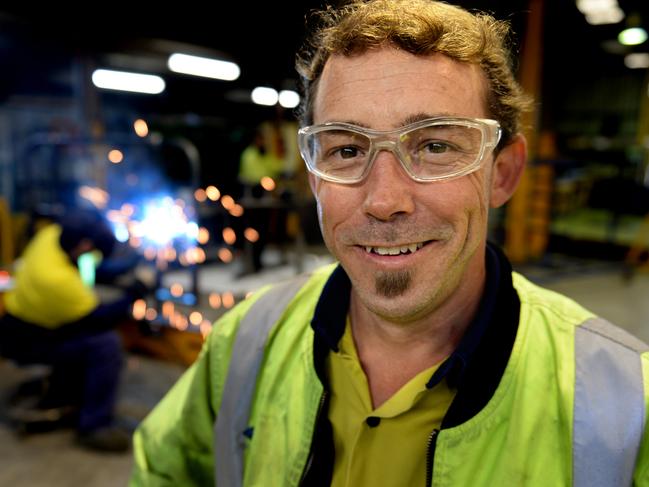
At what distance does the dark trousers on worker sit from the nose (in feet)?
9.27

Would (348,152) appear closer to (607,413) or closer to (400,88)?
(400,88)

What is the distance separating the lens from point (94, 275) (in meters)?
3.62

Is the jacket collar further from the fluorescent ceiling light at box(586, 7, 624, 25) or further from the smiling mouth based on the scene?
the fluorescent ceiling light at box(586, 7, 624, 25)

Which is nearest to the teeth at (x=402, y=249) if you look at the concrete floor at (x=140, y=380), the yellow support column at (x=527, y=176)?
the concrete floor at (x=140, y=380)

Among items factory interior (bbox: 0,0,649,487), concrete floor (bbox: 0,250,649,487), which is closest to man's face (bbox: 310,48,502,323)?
factory interior (bbox: 0,0,649,487)

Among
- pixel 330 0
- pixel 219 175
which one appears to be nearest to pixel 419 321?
pixel 330 0

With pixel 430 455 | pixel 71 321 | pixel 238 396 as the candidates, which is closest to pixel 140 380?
pixel 71 321

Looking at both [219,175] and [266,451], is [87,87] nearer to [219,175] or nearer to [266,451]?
[219,175]

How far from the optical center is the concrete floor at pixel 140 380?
9.61ft

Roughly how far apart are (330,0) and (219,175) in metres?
8.67

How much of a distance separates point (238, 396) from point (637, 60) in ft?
47.1

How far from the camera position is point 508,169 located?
1215 mm

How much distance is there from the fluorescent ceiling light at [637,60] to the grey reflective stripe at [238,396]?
13350mm

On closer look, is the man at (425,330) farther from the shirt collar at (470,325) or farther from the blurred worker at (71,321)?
the blurred worker at (71,321)
